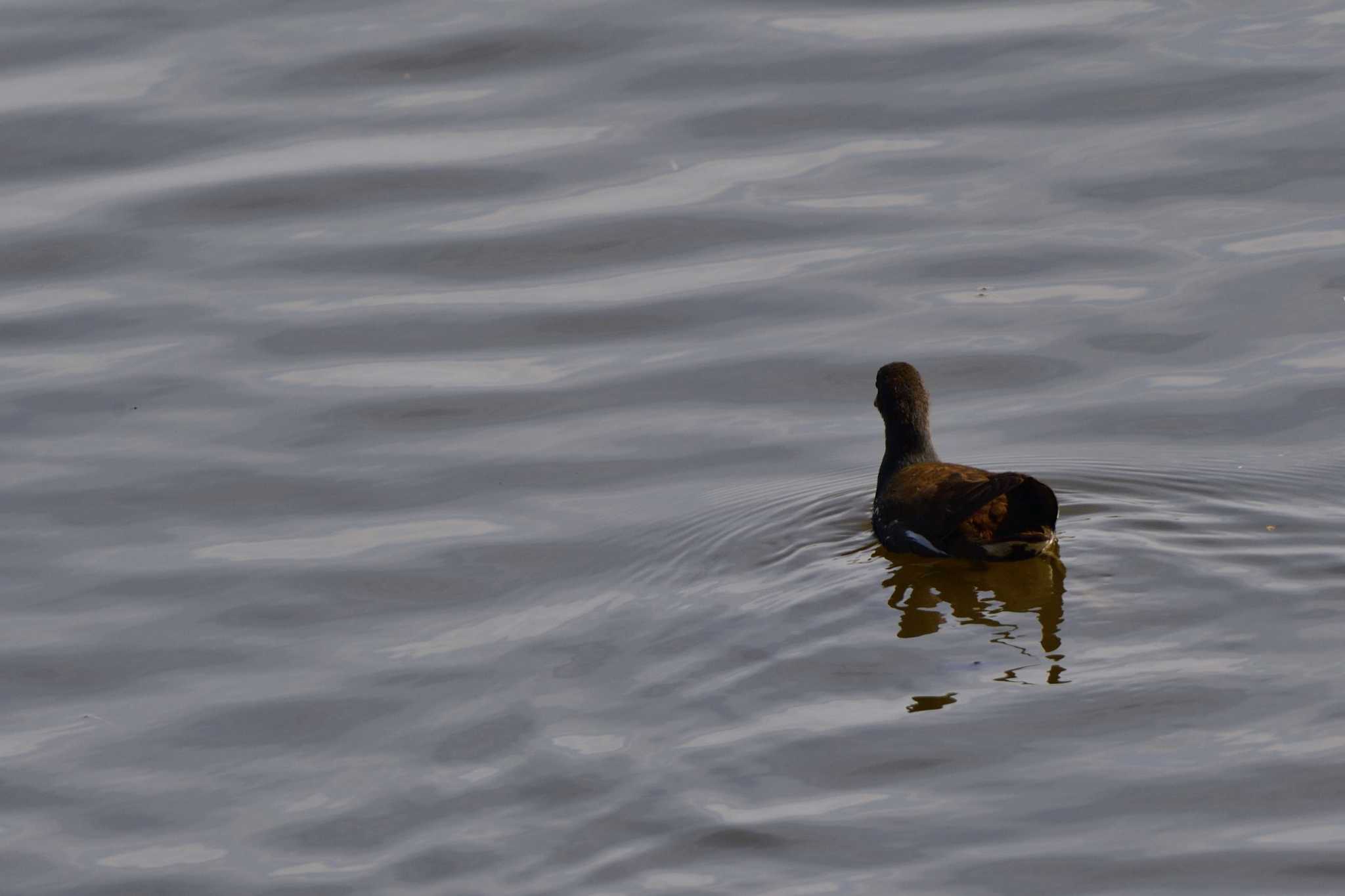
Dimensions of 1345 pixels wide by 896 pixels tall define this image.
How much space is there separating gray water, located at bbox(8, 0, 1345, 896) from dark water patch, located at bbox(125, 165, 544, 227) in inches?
1.5

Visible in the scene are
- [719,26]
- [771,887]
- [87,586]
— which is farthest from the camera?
[719,26]

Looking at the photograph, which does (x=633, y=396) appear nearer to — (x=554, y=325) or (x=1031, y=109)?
(x=554, y=325)

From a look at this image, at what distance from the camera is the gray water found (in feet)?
21.1

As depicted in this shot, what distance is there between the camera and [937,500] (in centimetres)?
852

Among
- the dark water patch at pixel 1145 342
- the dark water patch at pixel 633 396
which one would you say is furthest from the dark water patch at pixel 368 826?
the dark water patch at pixel 1145 342

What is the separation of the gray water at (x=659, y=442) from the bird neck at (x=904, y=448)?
263mm

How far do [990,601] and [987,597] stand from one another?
7 centimetres

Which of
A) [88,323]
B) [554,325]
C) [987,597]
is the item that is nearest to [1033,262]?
[554,325]

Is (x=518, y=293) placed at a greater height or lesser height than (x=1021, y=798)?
greater

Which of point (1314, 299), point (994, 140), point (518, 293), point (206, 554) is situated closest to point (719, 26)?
point (994, 140)

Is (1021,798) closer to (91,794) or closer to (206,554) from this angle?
(91,794)

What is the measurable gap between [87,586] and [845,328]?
427 cm

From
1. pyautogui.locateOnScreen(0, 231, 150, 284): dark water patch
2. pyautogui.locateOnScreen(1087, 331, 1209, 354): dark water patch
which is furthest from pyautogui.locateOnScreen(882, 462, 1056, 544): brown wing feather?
pyautogui.locateOnScreen(0, 231, 150, 284): dark water patch

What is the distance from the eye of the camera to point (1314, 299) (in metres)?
10.8
